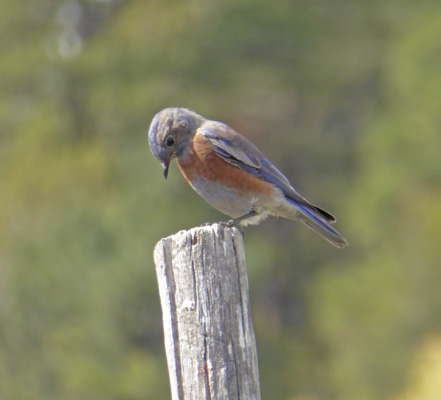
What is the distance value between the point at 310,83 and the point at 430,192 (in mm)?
7668

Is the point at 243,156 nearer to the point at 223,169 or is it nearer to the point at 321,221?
the point at 223,169

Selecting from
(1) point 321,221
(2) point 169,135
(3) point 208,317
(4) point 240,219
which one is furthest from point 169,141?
(3) point 208,317

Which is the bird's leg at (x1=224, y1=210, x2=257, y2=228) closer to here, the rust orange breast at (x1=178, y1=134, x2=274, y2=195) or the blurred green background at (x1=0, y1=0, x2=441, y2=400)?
the rust orange breast at (x1=178, y1=134, x2=274, y2=195)

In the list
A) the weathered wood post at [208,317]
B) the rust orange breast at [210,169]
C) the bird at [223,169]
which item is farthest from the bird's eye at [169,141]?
the weathered wood post at [208,317]

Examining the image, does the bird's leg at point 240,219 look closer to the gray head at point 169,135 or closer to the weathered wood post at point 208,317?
the gray head at point 169,135

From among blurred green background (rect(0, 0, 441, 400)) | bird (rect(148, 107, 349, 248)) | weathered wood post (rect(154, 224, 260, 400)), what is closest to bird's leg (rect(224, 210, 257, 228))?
bird (rect(148, 107, 349, 248))

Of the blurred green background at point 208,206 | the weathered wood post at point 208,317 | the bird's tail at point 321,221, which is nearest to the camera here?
the weathered wood post at point 208,317

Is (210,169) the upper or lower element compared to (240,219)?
upper

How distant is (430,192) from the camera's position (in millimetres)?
13531

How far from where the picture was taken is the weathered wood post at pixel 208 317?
11.7 feet

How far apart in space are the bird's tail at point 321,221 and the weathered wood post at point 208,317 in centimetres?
226

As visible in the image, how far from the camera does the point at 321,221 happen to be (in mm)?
6027

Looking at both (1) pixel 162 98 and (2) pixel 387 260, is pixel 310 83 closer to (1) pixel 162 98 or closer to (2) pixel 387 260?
(1) pixel 162 98

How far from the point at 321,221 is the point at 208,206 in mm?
11336
